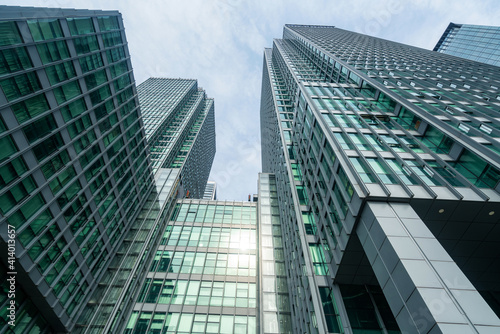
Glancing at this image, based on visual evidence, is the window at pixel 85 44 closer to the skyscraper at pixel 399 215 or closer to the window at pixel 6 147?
the window at pixel 6 147

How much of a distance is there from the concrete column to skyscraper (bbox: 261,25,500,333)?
0.15 ft

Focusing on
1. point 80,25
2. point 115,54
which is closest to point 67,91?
point 80,25

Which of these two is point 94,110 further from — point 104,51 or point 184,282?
point 184,282

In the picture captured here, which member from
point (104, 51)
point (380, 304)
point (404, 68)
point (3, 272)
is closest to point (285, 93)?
point (404, 68)

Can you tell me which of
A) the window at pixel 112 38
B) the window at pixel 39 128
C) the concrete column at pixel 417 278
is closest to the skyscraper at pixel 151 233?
the window at pixel 39 128

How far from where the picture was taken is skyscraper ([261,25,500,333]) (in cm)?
1016

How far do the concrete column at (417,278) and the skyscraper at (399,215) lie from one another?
0.05 metres

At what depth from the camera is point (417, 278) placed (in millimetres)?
9844

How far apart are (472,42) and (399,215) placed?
494ft

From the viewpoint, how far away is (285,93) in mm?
64000

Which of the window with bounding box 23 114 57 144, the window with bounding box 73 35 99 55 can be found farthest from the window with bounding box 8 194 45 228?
the window with bounding box 73 35 99 55

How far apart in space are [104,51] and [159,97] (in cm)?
7209

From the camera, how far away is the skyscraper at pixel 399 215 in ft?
33.3

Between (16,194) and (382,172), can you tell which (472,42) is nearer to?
(382,172)
